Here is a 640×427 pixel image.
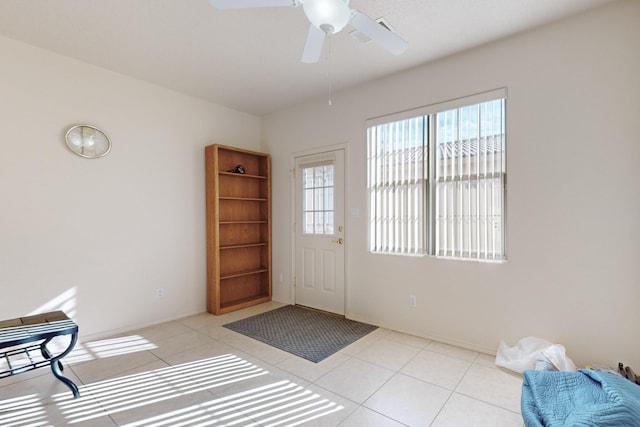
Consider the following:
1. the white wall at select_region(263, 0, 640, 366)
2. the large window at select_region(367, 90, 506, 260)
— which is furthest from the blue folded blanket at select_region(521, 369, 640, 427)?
the large window at select_region(367, 90, 506, 260)

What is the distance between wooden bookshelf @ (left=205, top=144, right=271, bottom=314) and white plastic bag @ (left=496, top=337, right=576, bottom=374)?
3.04 m

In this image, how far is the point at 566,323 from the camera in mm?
2471

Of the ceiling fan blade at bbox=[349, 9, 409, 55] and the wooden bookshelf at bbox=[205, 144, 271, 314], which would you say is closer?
the ceiling fan blade at bbox=[349, 9, 409, 55]

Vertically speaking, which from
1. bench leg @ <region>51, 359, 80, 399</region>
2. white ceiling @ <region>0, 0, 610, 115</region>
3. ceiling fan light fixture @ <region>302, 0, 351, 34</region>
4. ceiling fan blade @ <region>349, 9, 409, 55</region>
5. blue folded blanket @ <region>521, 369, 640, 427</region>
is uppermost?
white ceiling @ <region>0, 0, 610, 115</region>

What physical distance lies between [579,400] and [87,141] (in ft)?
14.2

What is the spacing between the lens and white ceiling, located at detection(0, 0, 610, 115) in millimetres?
2289

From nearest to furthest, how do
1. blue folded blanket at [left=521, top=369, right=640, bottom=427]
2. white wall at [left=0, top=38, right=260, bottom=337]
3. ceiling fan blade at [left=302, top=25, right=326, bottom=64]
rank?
blue folded blanket at [left=521, top=369, right=640, bottom=427]
ceiling fan blade at [left=302, top=25, right=326, bottom=64]
white wall at [left=0, top=38, right=260, bottom=337]

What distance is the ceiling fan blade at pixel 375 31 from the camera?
5.62 ft

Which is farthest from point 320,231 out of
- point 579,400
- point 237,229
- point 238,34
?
point 579,400

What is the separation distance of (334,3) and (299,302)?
3.68 meters

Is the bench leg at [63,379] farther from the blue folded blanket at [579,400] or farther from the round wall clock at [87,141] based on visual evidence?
the blue folded blanket at [579,400]

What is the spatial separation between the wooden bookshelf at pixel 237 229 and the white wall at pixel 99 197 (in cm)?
22

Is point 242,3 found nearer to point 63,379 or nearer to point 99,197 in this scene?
point 99,197

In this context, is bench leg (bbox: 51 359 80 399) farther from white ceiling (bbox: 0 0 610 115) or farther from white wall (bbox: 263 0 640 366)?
white wall (bbox: 263 0 640 366)
